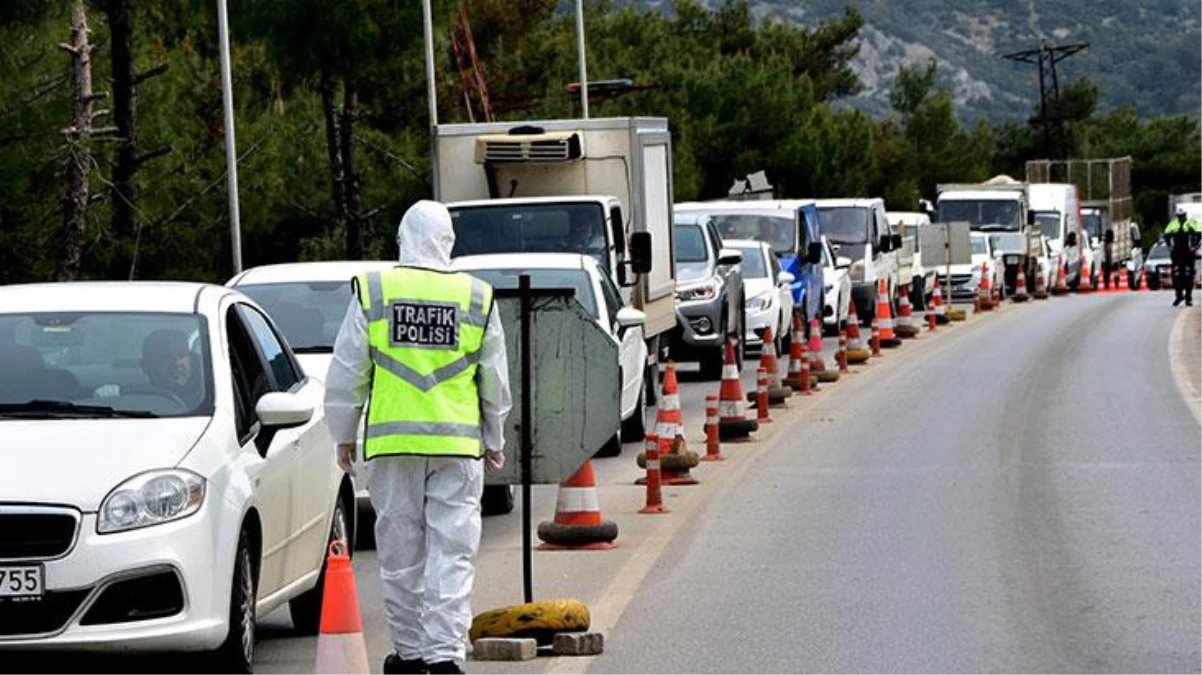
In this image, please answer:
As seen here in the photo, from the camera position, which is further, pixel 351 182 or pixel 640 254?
pixel 351 182

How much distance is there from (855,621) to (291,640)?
7.99 ft

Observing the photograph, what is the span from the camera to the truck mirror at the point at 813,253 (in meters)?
34.6

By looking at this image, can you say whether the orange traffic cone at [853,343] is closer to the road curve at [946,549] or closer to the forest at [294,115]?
the road curve at [946,549]

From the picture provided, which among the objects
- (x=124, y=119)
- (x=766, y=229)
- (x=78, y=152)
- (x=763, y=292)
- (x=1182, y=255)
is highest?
(x=124, y=119)

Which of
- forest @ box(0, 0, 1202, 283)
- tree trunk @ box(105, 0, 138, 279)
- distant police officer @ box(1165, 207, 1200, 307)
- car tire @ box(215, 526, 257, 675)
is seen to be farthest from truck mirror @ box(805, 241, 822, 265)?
car tire @ box(215, 526, 257, 675)

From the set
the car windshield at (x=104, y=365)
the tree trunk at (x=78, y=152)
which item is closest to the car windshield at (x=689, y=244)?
the tree trunk at (x=78, y=152)

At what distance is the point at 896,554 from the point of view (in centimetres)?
1352

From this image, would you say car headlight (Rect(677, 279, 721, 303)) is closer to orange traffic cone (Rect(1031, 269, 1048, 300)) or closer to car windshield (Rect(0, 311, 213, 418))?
car windshield (Rect(0, 311, 213, 418))

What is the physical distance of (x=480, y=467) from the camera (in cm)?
Result: 905

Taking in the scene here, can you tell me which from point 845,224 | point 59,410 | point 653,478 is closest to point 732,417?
point 653,478

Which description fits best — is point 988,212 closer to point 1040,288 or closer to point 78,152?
point 1040,288

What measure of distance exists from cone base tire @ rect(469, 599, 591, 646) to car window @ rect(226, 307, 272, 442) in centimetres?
130

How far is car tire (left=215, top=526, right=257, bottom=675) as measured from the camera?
940 centimetres

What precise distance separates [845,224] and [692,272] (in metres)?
12.9
